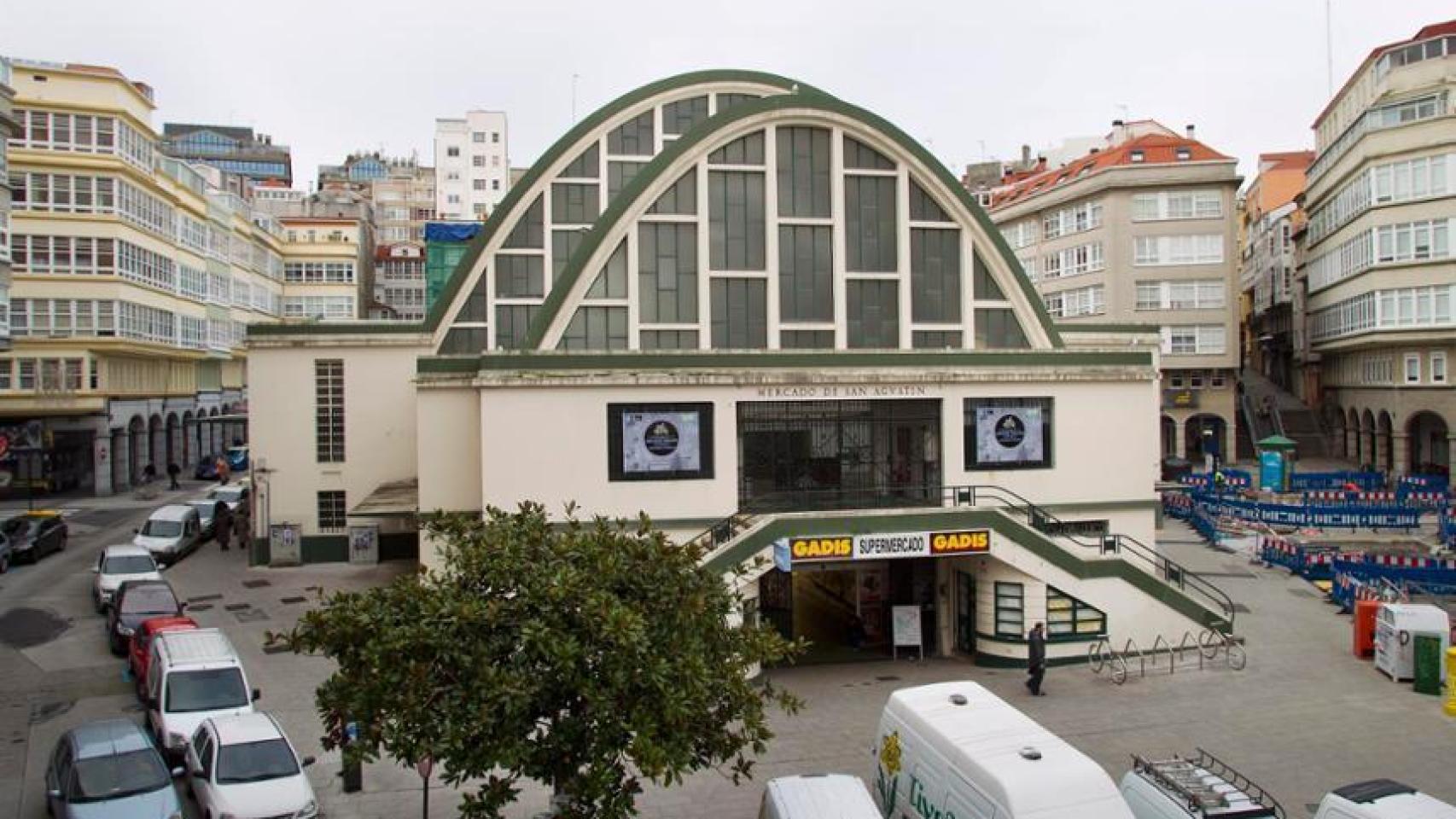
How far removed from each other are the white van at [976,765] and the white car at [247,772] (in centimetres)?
913

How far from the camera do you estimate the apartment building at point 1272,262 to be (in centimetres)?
8912

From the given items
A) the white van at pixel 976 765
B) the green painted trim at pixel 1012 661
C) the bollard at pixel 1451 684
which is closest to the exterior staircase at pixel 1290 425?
the green painted trim at pixel 1012 661

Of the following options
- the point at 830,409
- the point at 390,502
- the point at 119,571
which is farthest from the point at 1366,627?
the point at 119,571

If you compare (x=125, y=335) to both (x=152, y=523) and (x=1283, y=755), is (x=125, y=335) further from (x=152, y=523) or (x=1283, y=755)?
(x=1283, y=755)

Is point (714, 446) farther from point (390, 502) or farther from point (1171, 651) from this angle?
point (1171, 651)

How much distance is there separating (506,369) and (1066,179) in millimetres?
55882

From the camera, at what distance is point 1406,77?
188 ft

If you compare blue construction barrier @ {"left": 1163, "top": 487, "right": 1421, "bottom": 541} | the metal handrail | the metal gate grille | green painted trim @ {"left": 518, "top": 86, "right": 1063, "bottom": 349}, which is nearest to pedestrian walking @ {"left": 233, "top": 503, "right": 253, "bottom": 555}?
green painted trim @ {"left": 518, "top": 86, "right": 1063, "bottom": 349}

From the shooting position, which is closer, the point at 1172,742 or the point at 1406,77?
the point at 1172,742

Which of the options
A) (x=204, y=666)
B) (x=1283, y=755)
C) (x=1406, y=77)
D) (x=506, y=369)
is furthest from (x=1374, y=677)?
(x=1406, y=77)

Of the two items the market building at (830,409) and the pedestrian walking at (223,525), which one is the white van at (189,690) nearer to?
the market building at (830,409)

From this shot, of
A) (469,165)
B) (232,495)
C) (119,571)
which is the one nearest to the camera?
(119,571)

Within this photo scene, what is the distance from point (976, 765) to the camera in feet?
43.9

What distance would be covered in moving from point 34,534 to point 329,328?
12.7 m
